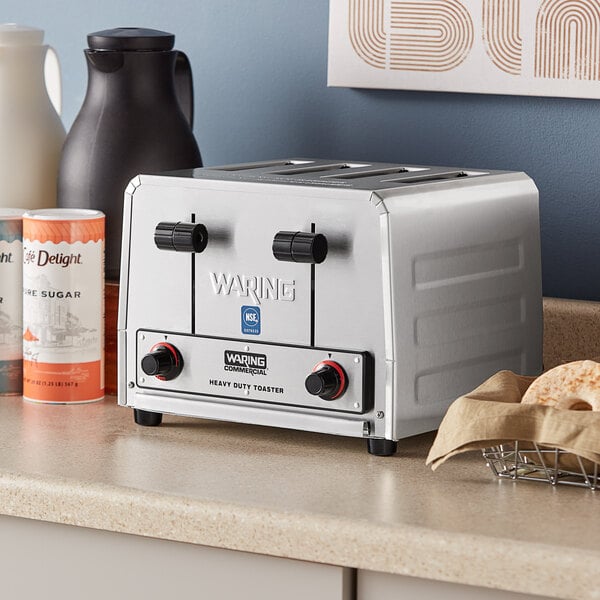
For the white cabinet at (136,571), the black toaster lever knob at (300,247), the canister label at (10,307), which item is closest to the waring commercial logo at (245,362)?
the black toaster lever knob at (300,247)

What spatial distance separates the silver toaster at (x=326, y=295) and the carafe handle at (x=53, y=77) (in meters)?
0.39

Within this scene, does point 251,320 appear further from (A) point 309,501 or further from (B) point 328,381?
(A) point 309,501

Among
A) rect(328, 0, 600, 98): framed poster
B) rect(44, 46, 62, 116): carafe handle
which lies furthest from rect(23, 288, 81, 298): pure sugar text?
rect(328, 0, 600, 98): framed poster

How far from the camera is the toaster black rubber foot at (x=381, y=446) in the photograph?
45.9 inches

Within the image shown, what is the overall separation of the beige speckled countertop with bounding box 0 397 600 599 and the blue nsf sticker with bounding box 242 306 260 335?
112mm

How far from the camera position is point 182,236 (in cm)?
121

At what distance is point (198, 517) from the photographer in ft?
3.37

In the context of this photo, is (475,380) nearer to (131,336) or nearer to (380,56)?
(131,336)

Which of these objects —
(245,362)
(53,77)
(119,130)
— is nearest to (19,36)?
(53,77)

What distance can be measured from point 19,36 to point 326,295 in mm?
611

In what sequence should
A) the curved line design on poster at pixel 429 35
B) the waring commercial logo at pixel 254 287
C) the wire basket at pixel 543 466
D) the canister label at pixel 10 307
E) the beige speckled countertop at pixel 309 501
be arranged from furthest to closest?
the curved line design on poster at pixel 429 35 < the canister label at pixel 10 307 < the waring commercial logo at pixel 254 287 < the wire basket at pixel 543 466 < the beige speckled countertop at pixel 309 501

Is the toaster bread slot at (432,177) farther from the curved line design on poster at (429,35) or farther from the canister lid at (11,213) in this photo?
the canister lid at (11,213)

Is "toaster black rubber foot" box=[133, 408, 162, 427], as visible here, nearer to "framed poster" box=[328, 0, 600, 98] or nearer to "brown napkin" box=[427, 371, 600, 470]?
"brown napkin" box=[427, 371, 600, 470]

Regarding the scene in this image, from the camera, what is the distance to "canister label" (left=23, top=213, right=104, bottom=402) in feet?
4.42
